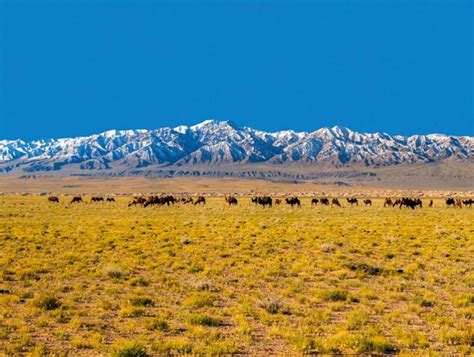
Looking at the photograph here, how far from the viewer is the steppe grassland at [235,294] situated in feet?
33.7

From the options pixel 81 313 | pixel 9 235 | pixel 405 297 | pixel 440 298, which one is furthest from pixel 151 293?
pixel 9 235

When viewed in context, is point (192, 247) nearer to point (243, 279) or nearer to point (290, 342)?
point (243, 279)

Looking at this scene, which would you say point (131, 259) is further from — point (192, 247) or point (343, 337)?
point (343, 337)

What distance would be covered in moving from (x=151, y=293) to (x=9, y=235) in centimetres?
1651

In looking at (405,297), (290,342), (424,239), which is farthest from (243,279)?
(424,239)

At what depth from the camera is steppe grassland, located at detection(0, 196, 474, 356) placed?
10281 mm

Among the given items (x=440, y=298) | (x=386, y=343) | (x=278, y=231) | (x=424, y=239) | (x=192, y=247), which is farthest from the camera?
(x=278, y=231)

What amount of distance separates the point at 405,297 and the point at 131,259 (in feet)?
36.5

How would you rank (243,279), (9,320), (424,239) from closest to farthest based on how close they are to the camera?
(9,320) → (243,279) → (424,239)

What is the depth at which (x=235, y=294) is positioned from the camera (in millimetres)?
14852

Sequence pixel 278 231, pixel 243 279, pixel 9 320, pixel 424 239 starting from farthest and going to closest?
pixel 278 231
pixel 424 239
pixel 243 279
pixel 9 320

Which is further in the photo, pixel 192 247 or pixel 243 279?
pixel 192 247

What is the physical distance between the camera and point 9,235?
28.0 meters

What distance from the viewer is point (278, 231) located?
3098 centimetres
